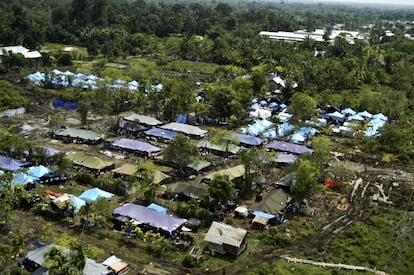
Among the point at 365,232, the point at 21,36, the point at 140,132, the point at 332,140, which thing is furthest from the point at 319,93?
the point at 21,36

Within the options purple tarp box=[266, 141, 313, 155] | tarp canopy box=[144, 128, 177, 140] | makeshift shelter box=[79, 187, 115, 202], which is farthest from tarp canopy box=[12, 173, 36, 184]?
purple tarp box=[266, 141, 313, 155]

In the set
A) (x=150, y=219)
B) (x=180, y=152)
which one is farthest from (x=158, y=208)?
(x=180, y=152)

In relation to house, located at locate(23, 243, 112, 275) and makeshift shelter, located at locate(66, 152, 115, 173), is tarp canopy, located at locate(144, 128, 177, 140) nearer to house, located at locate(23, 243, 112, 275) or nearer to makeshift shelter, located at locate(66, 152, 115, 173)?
makeshift shelter, located at locate(66, 152, 115, 173)

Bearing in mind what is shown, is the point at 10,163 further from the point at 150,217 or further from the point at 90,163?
the point at 150,217

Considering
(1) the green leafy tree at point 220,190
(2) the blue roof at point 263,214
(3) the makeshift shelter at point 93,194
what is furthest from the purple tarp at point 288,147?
(3) the makeshift shelter at point 93,194

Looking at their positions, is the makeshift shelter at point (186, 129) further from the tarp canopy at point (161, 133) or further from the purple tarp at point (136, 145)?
the purple tarp at point (136, 145)

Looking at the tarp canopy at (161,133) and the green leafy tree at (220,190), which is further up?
the green leafy tree at (220,190)
